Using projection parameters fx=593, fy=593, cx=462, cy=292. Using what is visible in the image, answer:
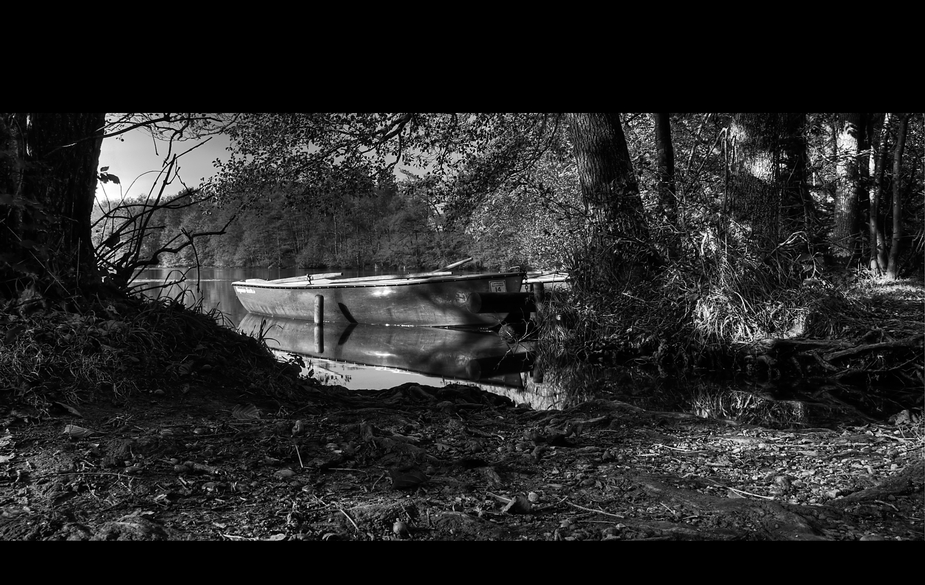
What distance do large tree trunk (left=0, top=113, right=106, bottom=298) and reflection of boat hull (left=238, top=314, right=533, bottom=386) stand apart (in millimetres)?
3627


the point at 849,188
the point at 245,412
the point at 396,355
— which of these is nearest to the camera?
the point at 245,412

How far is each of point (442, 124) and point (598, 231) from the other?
3794 mm

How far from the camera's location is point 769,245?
703cm

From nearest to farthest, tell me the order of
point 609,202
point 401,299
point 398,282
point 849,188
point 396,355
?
point 609,202 < point 849,188 < point 396,355 < point 398,282 < point 401,299

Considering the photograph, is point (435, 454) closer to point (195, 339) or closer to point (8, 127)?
point (195, 339)

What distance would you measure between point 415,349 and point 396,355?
2.34ft

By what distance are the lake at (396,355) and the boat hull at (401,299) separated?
31cm

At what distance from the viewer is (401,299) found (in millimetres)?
14438

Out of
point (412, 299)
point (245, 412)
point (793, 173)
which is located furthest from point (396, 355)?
point (245, 412)

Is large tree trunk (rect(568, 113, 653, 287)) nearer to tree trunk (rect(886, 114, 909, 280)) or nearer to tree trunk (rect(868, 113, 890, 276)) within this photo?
tree trunk (rect(886, 114, 909, 280))

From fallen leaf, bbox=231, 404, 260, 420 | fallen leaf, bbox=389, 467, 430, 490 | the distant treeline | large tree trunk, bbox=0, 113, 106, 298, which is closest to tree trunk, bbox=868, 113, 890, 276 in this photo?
the distant treeline

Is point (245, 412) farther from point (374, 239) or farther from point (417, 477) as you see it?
point (374, 239)

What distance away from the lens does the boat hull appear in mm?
13523

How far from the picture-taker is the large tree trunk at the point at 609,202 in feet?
25.8
